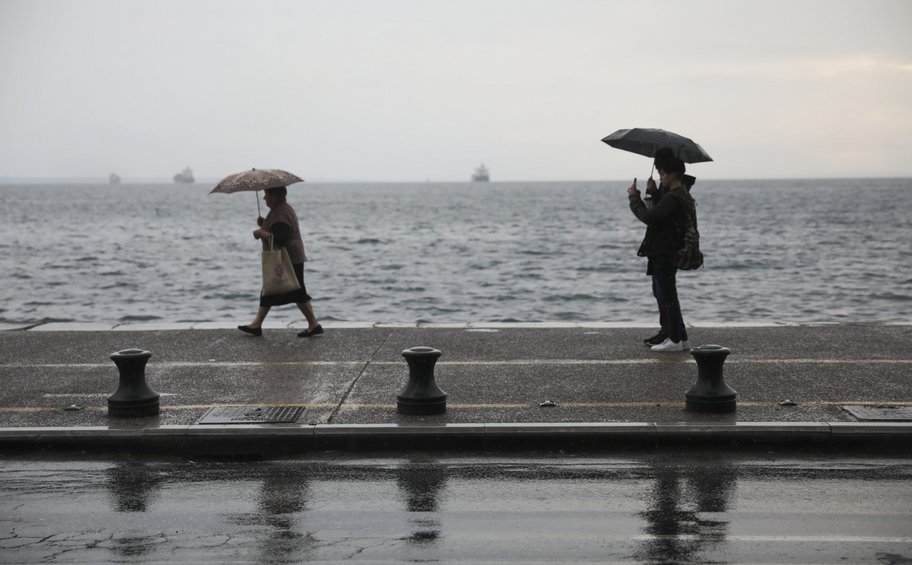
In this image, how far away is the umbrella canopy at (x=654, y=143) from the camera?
418 inches

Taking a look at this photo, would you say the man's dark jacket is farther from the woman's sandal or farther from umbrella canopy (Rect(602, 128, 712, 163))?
the woman's sandal

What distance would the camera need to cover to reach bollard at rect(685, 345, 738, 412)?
8086mm

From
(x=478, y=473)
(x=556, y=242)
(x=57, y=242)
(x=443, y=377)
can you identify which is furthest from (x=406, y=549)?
(x=57, y=242)

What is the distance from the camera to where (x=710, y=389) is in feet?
26.7

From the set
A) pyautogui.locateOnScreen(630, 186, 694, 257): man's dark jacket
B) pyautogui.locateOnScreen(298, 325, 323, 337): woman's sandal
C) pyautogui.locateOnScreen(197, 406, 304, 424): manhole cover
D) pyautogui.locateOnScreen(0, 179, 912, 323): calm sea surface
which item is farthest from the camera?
pyautogui.locateOnScreen(0, 179, 912, 323): calm sea surface

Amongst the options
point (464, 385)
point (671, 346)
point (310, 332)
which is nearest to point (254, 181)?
point (310, 332)

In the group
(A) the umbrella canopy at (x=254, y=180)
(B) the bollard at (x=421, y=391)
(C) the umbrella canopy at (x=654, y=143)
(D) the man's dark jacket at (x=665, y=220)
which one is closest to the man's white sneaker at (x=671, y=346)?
(D) the man's dark jacket at (x=665, y=220)

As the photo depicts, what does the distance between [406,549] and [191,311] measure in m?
24.0

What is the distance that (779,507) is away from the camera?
20.1 ft

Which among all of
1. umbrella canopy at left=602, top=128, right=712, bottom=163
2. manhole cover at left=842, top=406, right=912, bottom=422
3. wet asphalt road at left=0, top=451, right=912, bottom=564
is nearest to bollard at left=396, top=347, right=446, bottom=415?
wet asphalt road at left=0, top=451, right=912, bottom=564

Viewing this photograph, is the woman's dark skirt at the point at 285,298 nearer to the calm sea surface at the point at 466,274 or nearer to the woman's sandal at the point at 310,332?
the woman's sandal at the point at 310,332

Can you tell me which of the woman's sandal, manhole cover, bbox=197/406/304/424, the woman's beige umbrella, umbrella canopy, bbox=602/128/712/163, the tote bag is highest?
umbrella canopy, bbox=602/128/712/163

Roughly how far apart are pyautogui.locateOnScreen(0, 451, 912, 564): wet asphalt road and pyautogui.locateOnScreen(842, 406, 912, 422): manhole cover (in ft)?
2.09

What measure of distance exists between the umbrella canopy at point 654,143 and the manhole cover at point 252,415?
Answer: 445 cm
